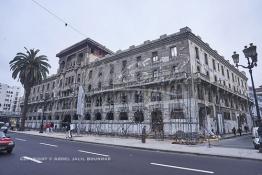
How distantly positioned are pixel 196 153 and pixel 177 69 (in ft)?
51.7

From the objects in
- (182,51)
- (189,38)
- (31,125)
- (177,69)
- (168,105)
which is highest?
(189,38)

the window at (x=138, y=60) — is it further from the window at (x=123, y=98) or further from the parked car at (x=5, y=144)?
the parked car at (x=5, y=144)

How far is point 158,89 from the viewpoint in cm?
2552

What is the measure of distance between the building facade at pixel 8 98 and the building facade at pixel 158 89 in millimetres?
87948

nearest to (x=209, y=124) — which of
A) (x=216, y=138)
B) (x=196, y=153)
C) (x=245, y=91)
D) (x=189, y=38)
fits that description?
(x=216, y=138)

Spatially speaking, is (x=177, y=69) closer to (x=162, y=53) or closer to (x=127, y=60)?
(x=162, y=53)

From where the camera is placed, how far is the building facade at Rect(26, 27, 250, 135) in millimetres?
23484

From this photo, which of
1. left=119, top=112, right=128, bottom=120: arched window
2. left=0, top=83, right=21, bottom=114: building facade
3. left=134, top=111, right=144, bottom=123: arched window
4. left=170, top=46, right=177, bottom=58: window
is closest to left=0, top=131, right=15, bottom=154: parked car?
left=134, top=111, right=144, bottom=123: arched window

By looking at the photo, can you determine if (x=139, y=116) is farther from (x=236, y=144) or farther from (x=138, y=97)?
(x=236, y=144)

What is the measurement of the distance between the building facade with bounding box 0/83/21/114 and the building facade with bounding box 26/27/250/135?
87948 mm

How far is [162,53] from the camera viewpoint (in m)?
27.2

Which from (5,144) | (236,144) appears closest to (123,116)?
(236,144)

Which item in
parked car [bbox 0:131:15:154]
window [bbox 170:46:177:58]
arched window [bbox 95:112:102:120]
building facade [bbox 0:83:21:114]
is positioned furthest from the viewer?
building facade [bbox 0:83:21:114]

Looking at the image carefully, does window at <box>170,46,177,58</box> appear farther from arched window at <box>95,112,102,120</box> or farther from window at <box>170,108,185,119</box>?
arched window at <box>95,112,102,120</box>
